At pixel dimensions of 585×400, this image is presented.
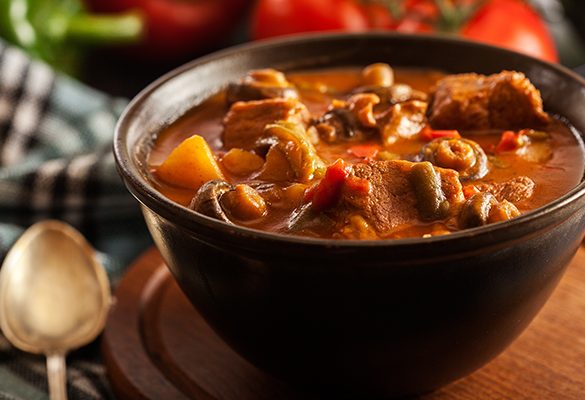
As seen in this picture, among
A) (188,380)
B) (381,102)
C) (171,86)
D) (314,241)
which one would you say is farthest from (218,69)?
(314,241)

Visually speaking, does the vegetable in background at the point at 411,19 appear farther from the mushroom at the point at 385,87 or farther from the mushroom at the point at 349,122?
the mushroom at the point at 349,122

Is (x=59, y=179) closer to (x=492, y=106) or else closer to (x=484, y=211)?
(x=492, y=106)

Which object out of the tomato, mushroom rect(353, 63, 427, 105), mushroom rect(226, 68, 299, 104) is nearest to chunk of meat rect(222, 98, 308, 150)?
mushroom rect(226, 68, 299, 104)

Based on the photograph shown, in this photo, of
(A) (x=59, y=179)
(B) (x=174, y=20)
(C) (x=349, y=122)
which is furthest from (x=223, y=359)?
(B) (x=174, y=20)

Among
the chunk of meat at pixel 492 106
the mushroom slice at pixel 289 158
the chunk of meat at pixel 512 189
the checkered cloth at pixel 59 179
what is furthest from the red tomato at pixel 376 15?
A: the chunk of meat at pixel 512 189

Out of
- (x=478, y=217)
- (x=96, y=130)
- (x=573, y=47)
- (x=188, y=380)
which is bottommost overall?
(x=96, y=130)

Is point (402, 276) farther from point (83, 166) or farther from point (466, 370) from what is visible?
point (83, 166)

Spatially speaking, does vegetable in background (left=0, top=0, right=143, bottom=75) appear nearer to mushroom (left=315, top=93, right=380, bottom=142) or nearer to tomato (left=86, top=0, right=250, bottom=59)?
tomato (left=86, top=0, right=250, bottom=59)
